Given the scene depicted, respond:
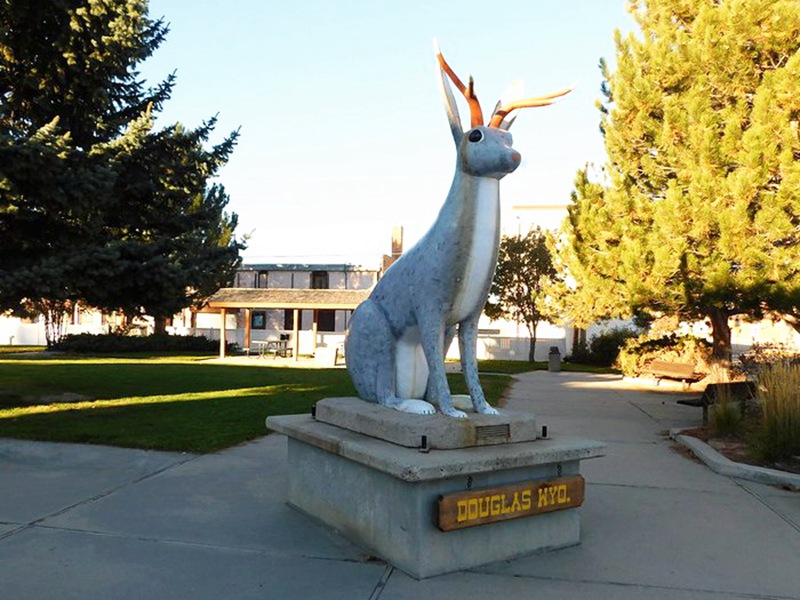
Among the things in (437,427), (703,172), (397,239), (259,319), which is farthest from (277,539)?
(259,319)

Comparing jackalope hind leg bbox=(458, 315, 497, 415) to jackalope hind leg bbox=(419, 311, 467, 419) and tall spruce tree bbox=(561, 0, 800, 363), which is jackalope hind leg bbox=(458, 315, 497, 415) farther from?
tall spruce tree bbox=(561, 0, 800, 363)

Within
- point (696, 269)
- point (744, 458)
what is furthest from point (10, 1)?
point (696, 269)

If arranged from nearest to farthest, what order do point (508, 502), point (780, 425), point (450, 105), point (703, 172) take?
point (508, 502), point (450, 105), point (780, 425), point (703, 172)

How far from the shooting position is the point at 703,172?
41.1 ft

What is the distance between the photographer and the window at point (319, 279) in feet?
140

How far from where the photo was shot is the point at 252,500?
17.6 feet

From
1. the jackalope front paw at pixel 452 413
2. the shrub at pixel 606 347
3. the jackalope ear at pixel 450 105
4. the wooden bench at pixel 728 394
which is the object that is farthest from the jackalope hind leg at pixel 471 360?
the shrub at pixel 606 347

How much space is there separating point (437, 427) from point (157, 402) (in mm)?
9063

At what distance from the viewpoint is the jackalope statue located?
4.24 m

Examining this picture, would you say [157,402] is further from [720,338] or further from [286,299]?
[286,299]

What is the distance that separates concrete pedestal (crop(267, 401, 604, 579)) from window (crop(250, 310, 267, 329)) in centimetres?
4049

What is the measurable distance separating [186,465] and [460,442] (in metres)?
3.68

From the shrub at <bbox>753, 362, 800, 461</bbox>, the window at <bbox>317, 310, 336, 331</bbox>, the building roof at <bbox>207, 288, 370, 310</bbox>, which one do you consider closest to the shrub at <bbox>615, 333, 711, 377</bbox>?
the shrub at <bbox>753, 362, 800, 461</bbox>

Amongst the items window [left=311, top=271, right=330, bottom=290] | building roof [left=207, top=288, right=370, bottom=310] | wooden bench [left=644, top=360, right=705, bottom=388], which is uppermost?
window [left=311, top=271, right=330, bottom=290]
